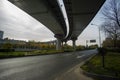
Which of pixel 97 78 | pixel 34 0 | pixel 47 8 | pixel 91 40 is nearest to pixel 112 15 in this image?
A: pixel 47 8

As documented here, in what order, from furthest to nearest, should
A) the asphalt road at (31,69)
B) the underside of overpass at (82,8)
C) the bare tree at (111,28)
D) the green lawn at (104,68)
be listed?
the bare tree at (111,28) < the underside of overpass at (82,8) < the green lawn at (104,68) < the asphalt road at (31,69)

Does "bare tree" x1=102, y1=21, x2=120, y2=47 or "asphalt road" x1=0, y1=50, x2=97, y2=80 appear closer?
"asphalt road" x1=0, y1=50, x2=97, y2=80

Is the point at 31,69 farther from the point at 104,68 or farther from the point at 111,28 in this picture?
the point at 111,28

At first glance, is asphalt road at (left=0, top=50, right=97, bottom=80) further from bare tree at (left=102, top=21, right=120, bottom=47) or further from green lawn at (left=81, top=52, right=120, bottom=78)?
bare tree at (left=102, top=21, right=120, bottom=47)

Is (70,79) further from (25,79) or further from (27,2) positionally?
(27,2)

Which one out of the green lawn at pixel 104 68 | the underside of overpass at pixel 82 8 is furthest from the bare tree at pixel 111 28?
the green lawn at pixel 104 68

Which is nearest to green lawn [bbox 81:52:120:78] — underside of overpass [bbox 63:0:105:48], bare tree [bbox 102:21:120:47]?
underside of overpass [bbox 63:0:105:48]

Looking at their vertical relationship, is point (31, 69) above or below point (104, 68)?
below

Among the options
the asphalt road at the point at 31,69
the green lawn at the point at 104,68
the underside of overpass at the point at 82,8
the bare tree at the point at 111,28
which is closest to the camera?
the asphalt road at the point at 31,69

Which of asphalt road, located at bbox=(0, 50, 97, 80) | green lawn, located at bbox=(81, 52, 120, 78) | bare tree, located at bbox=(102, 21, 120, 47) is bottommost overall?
asphalt road, located at bbox=(0, 50, 97, 80)

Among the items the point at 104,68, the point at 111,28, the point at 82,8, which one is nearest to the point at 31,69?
the point at 104,68

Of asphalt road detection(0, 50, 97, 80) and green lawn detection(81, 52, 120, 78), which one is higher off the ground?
green lawn detection(81, 52, 120, 78)

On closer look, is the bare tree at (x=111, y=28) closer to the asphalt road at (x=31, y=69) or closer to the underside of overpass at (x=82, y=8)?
the underside of overpass at (x=82, y=8)

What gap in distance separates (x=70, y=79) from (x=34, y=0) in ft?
42.5
